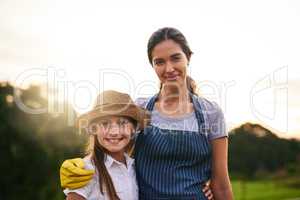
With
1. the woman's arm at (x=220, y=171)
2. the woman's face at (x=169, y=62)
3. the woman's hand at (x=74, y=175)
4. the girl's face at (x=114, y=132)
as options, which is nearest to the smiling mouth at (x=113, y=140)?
the girl's face at (x=114, y=132)

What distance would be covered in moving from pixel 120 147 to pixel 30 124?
16404 millimetres

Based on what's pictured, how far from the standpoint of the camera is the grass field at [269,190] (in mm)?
32125

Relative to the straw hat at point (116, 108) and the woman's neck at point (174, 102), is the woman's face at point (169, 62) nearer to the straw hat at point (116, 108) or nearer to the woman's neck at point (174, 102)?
the woman's neck at point (174, 102)

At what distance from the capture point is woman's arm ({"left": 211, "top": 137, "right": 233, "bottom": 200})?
3.08 meters

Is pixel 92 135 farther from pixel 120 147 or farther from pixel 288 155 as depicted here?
pixel 288 155

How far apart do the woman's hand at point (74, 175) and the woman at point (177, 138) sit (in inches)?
16.1

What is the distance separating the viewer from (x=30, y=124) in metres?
18.7

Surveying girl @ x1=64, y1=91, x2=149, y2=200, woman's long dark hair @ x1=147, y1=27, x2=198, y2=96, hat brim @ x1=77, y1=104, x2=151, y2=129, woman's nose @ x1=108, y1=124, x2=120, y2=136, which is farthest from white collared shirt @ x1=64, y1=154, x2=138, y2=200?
woman's long dark hair @ x1=147, y1=27, x2=198, y2=96

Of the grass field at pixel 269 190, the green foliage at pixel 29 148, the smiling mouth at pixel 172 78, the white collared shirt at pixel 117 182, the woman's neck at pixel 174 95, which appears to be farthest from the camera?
the grass field at pixel 269 190

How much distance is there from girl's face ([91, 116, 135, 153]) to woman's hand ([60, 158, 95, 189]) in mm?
251

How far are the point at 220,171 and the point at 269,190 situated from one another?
102 ft

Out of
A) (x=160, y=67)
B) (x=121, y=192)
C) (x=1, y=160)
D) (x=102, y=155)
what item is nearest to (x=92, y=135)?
(x=102, y=155)

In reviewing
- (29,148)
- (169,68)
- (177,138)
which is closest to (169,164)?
(177,138)

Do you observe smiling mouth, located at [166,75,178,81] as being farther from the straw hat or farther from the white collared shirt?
the white collared shirt
